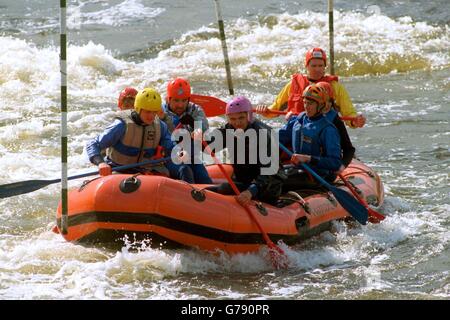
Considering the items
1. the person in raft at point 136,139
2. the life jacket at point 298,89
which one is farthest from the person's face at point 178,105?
the life jacket at point 298,89

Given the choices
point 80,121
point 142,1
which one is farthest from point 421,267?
point 142,1

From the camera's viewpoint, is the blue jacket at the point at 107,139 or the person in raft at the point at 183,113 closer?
the blue jacket at the point at 107,139

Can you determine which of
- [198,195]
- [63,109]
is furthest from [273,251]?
[63,109]

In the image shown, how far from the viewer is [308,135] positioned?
350 inches

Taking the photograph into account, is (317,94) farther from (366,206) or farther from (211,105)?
(211,105)

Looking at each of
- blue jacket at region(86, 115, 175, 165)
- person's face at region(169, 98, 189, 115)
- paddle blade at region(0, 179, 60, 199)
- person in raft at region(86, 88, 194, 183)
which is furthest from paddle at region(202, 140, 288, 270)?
paddle blade at region(0, 179, 60, 199)

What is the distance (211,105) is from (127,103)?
173 centimetres

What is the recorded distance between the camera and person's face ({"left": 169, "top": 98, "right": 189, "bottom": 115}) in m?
9.05

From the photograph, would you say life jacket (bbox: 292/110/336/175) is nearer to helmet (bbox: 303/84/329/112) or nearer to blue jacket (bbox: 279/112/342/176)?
blue jacket (bbox: 279/112/342/176)

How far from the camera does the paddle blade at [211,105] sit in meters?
10.5

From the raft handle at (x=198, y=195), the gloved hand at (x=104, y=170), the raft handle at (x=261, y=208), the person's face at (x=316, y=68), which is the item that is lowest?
the raft handle at (x=261, y=208)

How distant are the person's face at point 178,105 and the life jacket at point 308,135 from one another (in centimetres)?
103

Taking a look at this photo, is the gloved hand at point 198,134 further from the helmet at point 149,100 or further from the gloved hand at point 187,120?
the gloved hand at point 187,120
